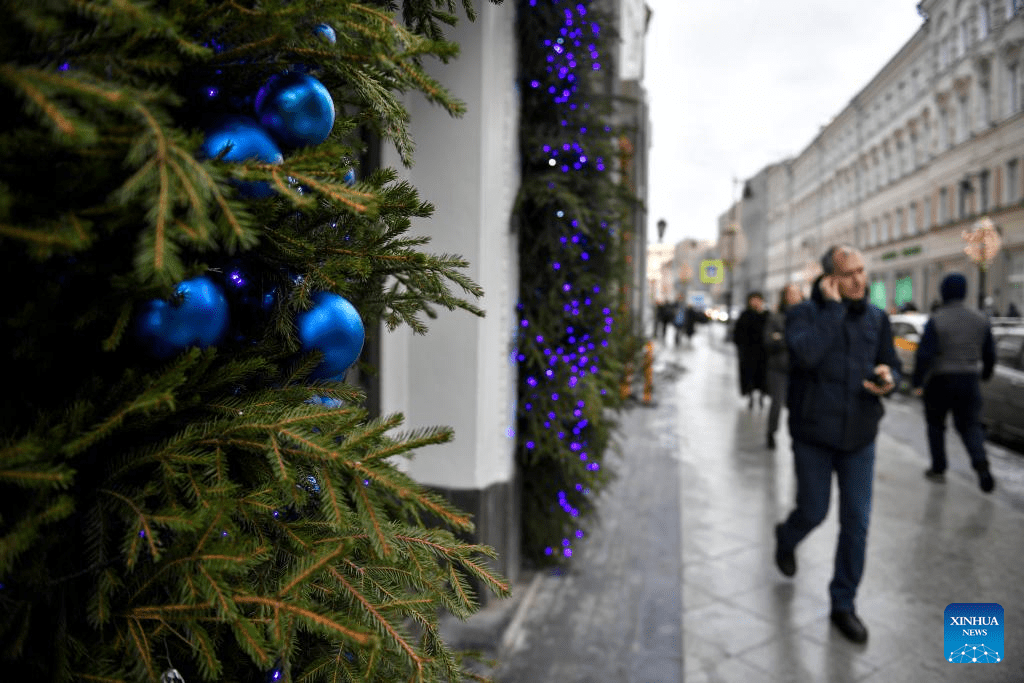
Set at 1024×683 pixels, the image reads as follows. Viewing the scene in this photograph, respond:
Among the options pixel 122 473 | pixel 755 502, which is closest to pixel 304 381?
pixel 122 473

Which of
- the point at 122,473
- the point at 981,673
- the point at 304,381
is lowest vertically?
the point at 981,673

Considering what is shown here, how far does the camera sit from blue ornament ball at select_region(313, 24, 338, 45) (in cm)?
107

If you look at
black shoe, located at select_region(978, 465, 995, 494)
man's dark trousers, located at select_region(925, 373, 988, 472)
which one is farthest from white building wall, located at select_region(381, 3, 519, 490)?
black shoe, located at select_region(978, 465, 995, 494)

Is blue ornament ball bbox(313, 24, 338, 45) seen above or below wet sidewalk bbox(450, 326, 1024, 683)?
above

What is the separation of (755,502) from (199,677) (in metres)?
5.83

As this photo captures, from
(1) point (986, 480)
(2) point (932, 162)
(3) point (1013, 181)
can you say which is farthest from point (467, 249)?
(2) point (932, 162)

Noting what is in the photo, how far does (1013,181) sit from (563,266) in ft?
101

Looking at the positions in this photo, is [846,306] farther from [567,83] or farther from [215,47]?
[215,47]

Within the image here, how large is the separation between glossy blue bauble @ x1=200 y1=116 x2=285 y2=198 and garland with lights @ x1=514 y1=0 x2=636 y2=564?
2.87 m

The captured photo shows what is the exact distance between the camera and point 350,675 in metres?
1.08

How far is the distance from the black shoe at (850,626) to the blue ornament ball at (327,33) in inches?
151

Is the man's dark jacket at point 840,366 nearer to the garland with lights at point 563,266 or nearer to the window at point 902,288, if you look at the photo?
the garland with lights at point 563,266

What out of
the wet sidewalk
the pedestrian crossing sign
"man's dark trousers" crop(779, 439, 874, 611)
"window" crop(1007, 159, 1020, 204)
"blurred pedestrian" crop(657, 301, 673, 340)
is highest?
"window" crop(1007, 159, 1020, 204)

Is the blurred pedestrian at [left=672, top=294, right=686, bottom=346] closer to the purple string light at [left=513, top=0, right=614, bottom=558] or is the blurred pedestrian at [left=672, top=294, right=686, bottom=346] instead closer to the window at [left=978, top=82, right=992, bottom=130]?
the window at [left=978, top=82, right=992, bottom=130]
